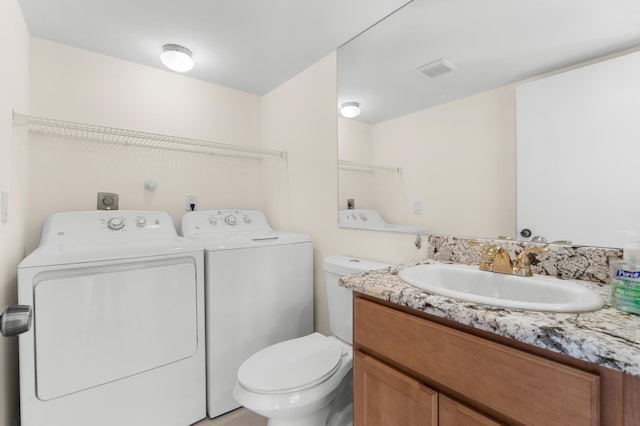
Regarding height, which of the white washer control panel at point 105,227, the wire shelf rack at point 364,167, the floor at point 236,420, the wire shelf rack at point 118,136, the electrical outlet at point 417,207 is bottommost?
the floor at point 236,420

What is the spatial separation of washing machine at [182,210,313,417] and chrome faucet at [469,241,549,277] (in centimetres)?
116

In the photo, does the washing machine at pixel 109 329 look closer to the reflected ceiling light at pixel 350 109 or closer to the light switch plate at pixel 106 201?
the light switch plate at pixel 106 201

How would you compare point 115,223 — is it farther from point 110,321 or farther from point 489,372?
point 489,372

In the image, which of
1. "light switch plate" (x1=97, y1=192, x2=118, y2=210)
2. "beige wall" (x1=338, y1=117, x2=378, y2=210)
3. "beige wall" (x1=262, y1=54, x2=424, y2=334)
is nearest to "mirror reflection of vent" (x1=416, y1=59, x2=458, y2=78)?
"beige wall" (x1=338, y1=117, x2=378, y2=210)

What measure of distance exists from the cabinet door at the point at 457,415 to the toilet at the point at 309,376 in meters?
0.55

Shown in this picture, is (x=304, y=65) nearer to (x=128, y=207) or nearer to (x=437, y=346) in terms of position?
(x=128, y=207)

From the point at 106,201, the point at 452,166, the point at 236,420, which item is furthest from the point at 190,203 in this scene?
the point at 452,166

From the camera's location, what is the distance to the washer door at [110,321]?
1219 mm

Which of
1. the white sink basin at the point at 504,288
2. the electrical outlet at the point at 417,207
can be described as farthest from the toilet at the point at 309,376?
the white sink basin at the point at 504,288

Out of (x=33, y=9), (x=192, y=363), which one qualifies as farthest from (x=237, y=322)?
(x=33, y=9)

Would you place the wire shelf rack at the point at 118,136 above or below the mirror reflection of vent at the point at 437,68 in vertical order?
below

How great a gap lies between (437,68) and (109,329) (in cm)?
202

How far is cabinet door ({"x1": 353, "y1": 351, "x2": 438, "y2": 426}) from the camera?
794 mm

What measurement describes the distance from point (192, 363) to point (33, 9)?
203 cm
